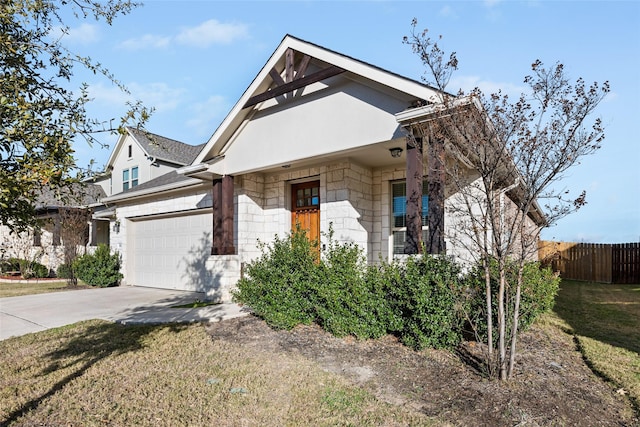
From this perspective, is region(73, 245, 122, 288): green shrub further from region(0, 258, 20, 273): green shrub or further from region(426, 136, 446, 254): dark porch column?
region(426, 136, 446, 254): dark porch column

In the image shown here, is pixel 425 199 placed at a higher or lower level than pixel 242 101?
lower

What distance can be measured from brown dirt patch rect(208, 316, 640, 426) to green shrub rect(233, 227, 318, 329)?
30 centimetres

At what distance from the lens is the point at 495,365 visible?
4.22 meters

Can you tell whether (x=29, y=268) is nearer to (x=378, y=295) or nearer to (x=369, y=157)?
(x=369, y=157)

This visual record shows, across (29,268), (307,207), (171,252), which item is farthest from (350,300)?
(29,268)

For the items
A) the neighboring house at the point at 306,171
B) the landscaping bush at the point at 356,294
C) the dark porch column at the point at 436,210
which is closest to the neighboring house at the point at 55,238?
the neighboring house at the point at 306,171

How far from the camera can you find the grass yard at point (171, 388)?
3355 millimetres

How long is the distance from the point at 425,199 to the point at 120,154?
16387 mm

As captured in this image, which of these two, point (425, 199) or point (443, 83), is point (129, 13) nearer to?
point (443, 83)

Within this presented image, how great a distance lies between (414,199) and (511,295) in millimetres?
2055

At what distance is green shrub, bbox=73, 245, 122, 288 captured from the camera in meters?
12.8

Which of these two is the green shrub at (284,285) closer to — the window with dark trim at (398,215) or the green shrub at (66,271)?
the window with dark trim at (398,215)

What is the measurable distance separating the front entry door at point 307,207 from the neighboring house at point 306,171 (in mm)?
27

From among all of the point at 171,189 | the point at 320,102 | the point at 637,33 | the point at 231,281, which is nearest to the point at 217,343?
the point at 231,281
